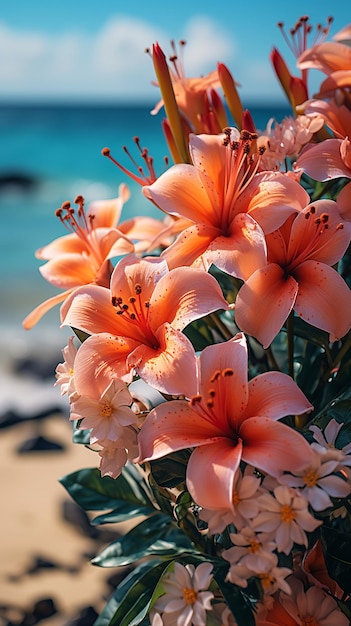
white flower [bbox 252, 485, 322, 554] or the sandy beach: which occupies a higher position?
white flower [bbox 252, 485, 322, 554]

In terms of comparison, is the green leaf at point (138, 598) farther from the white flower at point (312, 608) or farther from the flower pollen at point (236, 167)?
the flower pollen at point (236, 167)

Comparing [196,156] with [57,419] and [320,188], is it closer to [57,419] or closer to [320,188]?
[320,188]

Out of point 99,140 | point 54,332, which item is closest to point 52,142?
point 99,140

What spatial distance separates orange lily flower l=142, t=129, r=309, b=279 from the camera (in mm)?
574

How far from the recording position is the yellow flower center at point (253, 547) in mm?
494

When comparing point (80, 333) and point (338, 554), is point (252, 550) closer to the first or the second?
point (338, 554)

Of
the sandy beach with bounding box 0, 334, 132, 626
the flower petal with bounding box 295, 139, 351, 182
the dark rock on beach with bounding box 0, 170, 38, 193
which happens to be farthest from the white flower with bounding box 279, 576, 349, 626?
the dark rock on beach with bounding box 0, 170, 38, 193

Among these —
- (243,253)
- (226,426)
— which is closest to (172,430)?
(226,426)

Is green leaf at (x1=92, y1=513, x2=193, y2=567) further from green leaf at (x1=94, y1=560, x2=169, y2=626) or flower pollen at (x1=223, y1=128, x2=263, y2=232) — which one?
flower pollen at (x1=223, y1=128, x2=263, y2=232)

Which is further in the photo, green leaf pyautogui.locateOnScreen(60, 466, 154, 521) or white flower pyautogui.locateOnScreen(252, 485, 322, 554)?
green leaf pyautogui.locateOnScreen(60, 466, 154, 521)

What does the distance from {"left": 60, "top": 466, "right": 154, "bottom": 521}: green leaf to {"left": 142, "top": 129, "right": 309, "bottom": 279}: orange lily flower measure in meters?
0.32

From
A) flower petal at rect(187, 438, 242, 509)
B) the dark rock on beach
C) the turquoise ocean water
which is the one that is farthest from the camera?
the dark rock on beach

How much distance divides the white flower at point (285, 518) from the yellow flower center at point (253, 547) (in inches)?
0.5

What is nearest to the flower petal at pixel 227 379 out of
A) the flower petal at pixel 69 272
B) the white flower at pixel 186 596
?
the white flower at pixel 186 596
